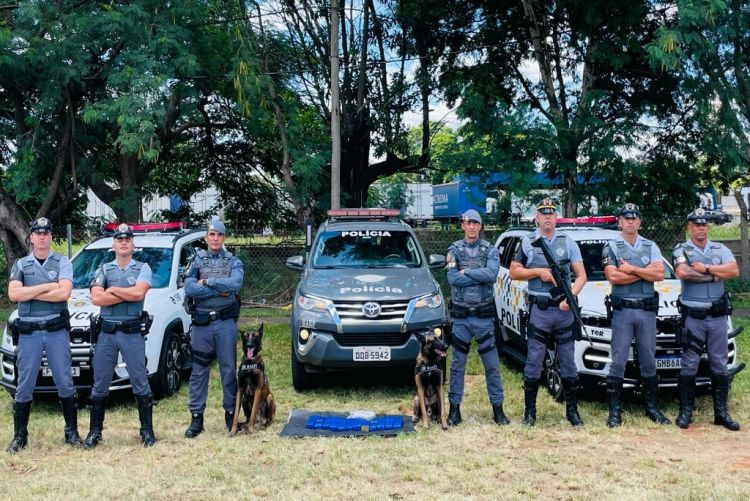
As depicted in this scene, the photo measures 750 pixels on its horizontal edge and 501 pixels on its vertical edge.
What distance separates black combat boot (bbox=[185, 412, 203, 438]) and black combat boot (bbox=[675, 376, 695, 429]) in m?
4.25

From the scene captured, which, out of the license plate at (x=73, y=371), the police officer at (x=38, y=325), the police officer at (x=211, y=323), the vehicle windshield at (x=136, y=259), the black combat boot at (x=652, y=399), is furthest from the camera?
the vehicle windshield at (x=136, y=259)

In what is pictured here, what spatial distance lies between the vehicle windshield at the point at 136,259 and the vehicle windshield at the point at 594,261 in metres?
4.77

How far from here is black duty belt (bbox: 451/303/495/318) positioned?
6172mm

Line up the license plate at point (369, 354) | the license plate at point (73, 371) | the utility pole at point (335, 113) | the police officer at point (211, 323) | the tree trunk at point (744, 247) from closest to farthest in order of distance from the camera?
the police officer at point (211, 323) < the license plate at point (73, 371) < the license plate at point (369, 354) < the utility pole at point (335, 113) < the tree trunk at point (744, 247)

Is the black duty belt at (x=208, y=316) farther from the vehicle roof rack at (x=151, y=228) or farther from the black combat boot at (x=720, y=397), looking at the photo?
the black combat boot at (x=720, y=397)

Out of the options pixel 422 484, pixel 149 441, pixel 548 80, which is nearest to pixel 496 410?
pixel 422 484

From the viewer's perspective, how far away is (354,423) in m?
6.02

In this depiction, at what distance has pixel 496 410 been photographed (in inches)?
246

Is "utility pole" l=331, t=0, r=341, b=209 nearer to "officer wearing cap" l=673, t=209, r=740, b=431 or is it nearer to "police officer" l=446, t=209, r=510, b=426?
"police officer" l=446, t=209, r=510, b=426

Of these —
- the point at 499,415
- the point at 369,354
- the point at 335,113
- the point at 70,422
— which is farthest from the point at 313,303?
the point at 335,113

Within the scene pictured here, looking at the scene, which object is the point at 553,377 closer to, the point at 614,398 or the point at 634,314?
the point at 614,398

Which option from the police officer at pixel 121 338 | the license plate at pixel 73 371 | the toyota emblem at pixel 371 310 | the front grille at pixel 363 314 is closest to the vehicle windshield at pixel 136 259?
the license plate at pixel 73 371

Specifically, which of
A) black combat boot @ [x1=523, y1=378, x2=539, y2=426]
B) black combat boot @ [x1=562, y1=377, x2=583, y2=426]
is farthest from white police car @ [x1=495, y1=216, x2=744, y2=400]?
black combat boot @ [x1=523, y1=378, x2=539, y2=426]

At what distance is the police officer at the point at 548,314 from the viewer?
6062 mm
